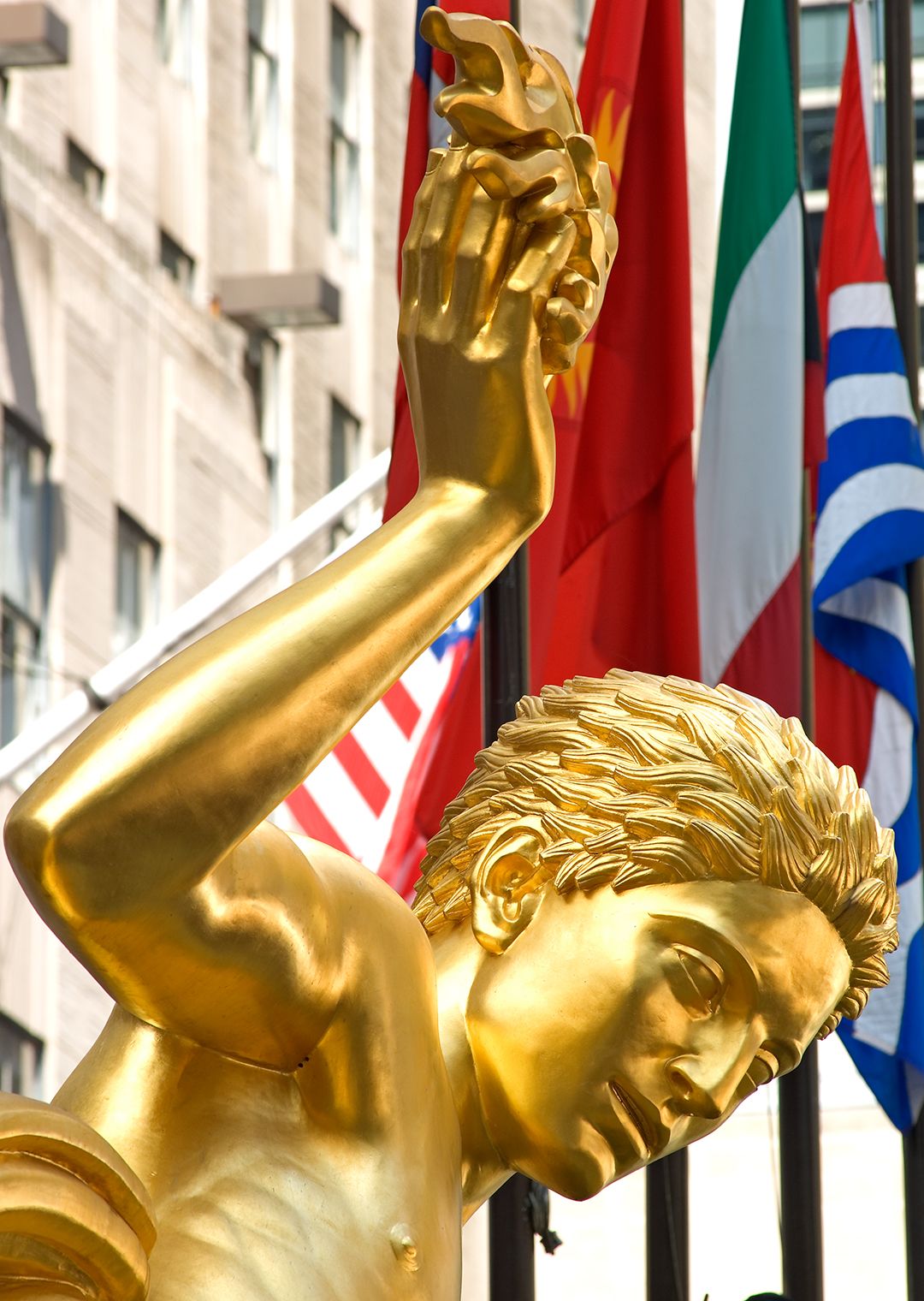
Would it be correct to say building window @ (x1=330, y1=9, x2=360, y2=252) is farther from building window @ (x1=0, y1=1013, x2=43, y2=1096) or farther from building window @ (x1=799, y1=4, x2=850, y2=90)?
building window @ (x1=799, y1=4, x2=850, y2=90)

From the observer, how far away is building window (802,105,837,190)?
1313 inches

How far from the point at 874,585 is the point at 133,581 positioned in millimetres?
14794

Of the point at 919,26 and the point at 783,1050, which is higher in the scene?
the point at 919,26

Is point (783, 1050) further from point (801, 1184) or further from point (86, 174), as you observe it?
point (86, 174)

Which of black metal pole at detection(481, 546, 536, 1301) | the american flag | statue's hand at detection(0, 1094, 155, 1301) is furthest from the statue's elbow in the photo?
the american flag

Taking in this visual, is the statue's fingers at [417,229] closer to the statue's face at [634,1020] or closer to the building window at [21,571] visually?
the statue's face at [634,1020]

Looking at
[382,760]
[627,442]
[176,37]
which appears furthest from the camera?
[176,37]

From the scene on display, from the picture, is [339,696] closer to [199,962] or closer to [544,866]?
[199,962]

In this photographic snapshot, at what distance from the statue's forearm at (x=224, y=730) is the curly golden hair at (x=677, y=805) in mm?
523

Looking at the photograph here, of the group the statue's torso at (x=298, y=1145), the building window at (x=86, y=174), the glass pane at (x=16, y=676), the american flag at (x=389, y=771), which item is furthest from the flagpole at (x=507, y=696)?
the building window at (x=86, y=174)

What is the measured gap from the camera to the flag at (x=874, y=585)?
1036 cm

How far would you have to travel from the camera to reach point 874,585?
36.7 feet

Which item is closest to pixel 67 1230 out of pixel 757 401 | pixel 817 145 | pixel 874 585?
pixel 757 401

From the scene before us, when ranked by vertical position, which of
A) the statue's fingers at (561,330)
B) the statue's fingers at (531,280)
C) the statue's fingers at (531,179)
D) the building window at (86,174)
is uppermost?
the building window at (86,174)
